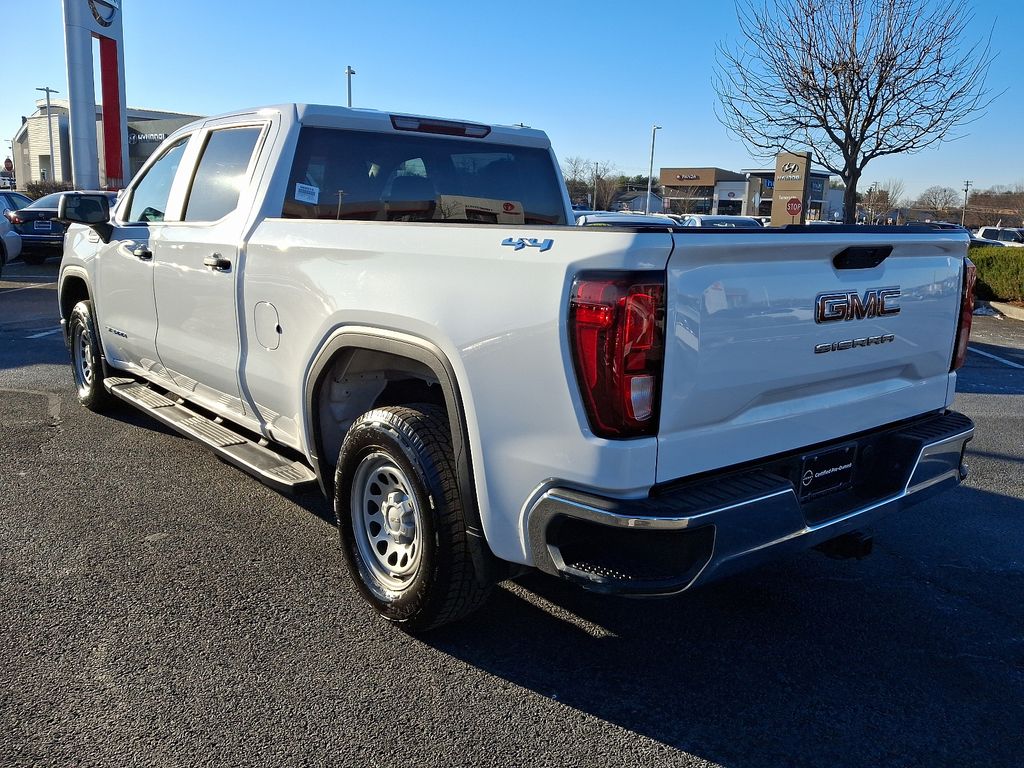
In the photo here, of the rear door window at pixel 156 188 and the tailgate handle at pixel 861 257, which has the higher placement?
the rear door window at pixel 156 188

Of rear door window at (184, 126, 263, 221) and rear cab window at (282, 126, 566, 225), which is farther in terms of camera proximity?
rear door window at (184, 126, 263, 221)

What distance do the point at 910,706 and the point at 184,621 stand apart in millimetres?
2676

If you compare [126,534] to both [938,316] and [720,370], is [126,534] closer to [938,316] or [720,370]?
[720,370]

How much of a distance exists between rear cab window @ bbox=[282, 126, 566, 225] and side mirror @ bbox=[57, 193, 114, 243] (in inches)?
73.8

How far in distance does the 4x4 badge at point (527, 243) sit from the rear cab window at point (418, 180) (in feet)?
5.77

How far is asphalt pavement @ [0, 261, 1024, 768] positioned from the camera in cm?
269

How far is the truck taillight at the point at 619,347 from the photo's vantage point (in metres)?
2.45

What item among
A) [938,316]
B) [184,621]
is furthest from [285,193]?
[938,316]

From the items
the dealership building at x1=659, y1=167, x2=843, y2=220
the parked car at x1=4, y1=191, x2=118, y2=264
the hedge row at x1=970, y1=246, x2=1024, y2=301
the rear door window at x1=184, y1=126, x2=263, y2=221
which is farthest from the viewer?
the dealership building at x1=659, y1=167, x2=843, y2=220

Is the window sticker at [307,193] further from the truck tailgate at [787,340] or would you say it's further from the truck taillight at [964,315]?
the truck taillight at [964,315]

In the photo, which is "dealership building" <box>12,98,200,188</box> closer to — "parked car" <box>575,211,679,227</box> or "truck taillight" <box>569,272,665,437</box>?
"parked car" <box>575,211,679,227</box>

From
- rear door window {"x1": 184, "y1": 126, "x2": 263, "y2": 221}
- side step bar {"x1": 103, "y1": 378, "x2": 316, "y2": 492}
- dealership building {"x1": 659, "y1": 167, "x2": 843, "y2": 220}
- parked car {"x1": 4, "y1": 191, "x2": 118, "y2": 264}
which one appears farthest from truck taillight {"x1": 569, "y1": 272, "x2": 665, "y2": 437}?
dealership building {"x1": 659, "y1": 167, "x2": 843, "y2": 220}

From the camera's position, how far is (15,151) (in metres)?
71.8

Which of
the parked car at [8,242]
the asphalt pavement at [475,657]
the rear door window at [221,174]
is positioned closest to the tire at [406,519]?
the asphalt pavement at [475,657]
